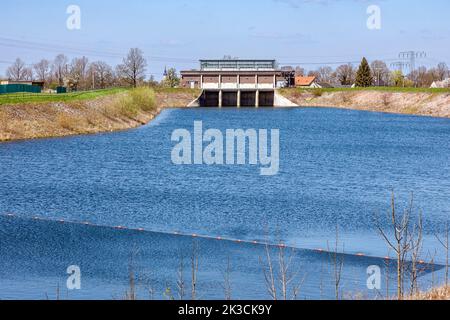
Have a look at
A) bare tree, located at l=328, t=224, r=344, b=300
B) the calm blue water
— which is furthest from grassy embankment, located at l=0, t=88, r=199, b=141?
bare tree, located at l=328, t=224, r=344, b=300

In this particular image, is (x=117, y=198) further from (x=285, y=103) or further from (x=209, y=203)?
(x=285, y=103)

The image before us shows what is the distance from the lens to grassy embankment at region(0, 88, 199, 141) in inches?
3031

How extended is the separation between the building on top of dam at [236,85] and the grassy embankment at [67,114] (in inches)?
2604

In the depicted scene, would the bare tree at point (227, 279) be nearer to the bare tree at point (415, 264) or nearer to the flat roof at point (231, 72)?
the bare tree at point (415, 264)

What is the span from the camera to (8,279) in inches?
910

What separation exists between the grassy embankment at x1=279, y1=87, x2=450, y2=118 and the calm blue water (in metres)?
77.1

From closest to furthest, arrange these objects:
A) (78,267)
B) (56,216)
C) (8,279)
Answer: (8,279)
(78,267)
(56,216)

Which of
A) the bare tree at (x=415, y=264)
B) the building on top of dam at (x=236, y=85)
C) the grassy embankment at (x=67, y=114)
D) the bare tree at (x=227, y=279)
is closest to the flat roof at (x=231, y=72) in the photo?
the building on top of dam at (x=236, y=85)

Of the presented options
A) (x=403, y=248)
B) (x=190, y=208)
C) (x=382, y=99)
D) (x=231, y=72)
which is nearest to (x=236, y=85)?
(x=231, y=72)

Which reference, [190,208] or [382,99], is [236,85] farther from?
[190,208]

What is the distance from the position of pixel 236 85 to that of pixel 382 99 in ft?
137

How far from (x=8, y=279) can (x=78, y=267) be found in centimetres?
251
